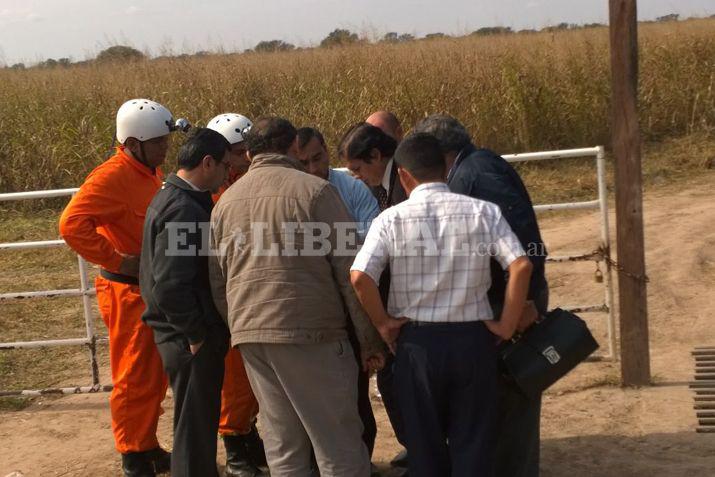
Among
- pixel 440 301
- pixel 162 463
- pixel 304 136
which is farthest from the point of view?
pixel 162 463

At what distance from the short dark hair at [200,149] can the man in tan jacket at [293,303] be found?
33 cm

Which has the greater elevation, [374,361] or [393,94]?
[393,94]

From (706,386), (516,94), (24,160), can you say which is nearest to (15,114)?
(24,160)

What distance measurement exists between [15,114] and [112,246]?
32.4 feet

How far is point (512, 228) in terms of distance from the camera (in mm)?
3801

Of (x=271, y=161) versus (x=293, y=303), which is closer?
(x=293, y=303)

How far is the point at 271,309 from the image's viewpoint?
11.9ft

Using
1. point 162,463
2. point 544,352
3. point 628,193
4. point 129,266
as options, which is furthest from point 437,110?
point 544,352

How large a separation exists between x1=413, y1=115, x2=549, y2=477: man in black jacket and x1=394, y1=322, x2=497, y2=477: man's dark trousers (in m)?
0.30

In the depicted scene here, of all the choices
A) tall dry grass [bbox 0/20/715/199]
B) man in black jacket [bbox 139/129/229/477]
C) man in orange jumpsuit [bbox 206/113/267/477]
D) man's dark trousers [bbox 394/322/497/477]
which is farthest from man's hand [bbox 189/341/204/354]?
tall dry grass [bbox 0/20/715/199]

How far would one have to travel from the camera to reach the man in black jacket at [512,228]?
12.4ft

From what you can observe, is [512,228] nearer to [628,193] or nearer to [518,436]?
[518,436]

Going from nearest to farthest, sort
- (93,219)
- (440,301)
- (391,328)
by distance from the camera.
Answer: (440,301) → (391,328) → (93,219)

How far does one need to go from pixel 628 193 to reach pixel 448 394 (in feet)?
7.81
